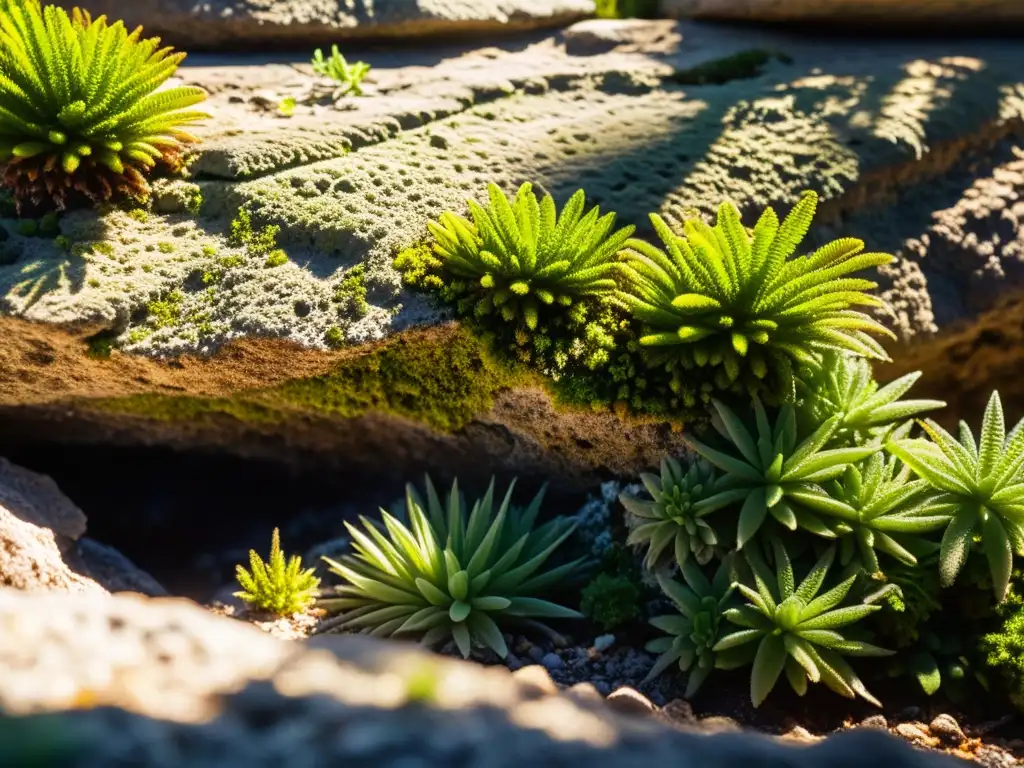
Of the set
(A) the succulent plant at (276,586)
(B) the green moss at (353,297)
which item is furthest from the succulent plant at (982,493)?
(A) the succulent plant at (276,586)

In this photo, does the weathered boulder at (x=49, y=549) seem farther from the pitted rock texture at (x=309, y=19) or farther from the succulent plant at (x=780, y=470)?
the pitted rock texture at (x=309, y=19)

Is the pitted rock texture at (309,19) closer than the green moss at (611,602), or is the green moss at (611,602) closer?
the green moss at (611,602)

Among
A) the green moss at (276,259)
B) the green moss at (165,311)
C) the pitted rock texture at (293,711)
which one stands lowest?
the green moss at (165,311)

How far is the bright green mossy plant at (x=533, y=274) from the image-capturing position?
4965mm

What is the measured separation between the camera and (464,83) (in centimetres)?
674

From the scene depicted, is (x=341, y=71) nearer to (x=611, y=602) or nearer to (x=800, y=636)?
(x=611, y=602)

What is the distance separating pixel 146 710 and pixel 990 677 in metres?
4.21

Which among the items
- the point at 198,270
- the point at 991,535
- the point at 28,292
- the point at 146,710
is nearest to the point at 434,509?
the point at 198,270

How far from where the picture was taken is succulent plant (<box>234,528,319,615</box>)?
16.6 feet

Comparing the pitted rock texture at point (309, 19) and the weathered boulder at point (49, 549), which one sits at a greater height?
the pitted rock texture at point (309, 19)

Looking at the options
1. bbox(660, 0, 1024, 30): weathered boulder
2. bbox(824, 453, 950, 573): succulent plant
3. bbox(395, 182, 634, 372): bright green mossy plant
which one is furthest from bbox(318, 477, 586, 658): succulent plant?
bbox(660, 0, 1024, 30): weathered boulder

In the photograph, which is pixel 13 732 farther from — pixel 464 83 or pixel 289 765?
pixel 464 83

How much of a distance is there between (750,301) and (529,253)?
4.02 feet

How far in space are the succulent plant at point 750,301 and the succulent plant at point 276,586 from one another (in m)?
2.38
